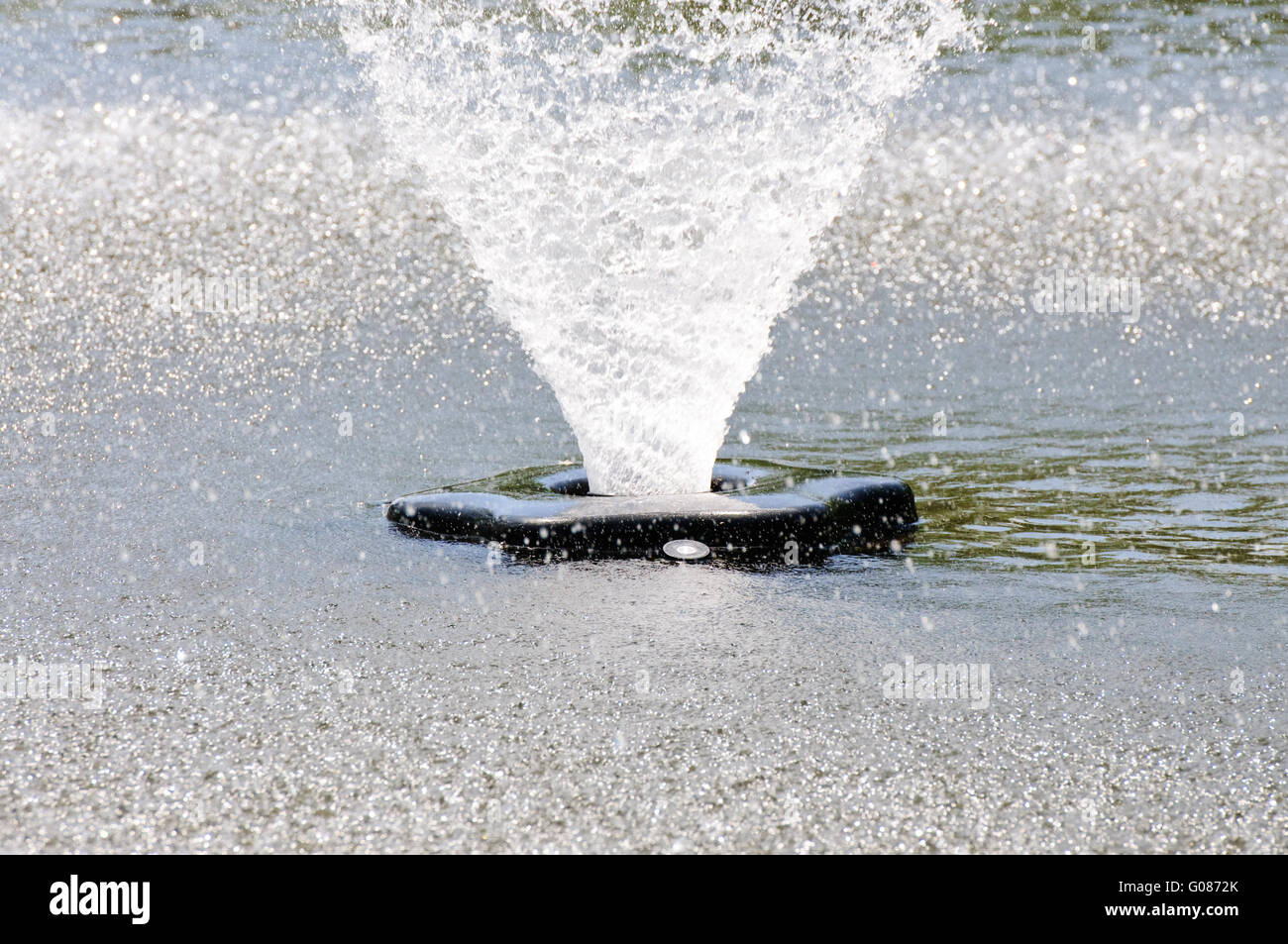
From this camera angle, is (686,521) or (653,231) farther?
(653,231)

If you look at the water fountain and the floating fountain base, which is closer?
the floating fountain base

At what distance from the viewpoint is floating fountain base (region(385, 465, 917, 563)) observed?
4.68 m

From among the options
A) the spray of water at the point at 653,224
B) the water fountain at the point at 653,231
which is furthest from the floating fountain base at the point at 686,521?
the spray of water at the point at 653,224

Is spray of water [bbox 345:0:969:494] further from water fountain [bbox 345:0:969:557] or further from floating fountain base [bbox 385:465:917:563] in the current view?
floating fountain base [bbox 385:465:917:563]

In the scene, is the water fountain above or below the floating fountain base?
above

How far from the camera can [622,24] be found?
1875cm

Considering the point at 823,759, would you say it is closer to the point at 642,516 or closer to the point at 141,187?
the point at 642,516

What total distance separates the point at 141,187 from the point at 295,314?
4253mm

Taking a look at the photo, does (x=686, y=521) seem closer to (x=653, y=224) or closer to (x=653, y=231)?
(x=653, y=231)

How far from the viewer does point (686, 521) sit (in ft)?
15.4

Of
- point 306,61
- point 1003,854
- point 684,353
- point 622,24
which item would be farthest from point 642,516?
point 622,24

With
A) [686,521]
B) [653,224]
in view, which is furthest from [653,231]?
[686,521]

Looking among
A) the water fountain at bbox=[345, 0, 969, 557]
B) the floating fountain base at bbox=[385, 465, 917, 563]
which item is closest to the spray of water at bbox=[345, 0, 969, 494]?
the water fountain at bbox=[345, 0, 969, 557]

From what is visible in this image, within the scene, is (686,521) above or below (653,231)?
below
